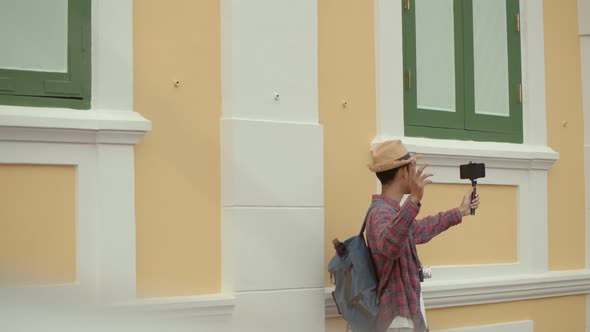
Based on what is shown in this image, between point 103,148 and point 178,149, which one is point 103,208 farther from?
point 178,149

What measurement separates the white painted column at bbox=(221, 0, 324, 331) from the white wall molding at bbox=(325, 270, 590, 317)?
1.15ft

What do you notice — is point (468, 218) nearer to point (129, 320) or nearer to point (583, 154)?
point (583, 154)

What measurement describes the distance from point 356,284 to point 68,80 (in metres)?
1.75

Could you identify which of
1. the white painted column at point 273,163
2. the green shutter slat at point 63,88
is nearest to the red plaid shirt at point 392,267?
the white painted column at point 273,163

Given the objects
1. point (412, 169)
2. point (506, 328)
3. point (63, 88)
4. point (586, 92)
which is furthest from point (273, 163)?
point (586, 92)

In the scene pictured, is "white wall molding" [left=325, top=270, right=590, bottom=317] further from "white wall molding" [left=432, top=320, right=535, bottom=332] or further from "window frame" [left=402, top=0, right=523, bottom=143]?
"window frame" [left=402, top=0, right=523, bottom=143]

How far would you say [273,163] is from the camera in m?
4.29

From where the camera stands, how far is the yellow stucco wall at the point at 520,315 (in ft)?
17.1

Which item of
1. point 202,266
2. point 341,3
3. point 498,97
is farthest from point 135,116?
point 498,97

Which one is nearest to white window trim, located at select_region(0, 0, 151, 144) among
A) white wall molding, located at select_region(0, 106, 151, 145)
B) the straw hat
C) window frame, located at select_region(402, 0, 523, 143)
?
white wall molding, located at select_region(0, 106, 151, 145)

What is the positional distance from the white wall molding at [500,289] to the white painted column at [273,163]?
35 centimetres

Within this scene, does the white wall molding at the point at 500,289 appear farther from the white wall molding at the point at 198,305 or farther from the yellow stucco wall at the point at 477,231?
the white wall molding at the point at 198,305

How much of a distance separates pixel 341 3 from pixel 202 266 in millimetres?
1899

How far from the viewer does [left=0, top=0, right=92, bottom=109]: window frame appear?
11.6 ft
